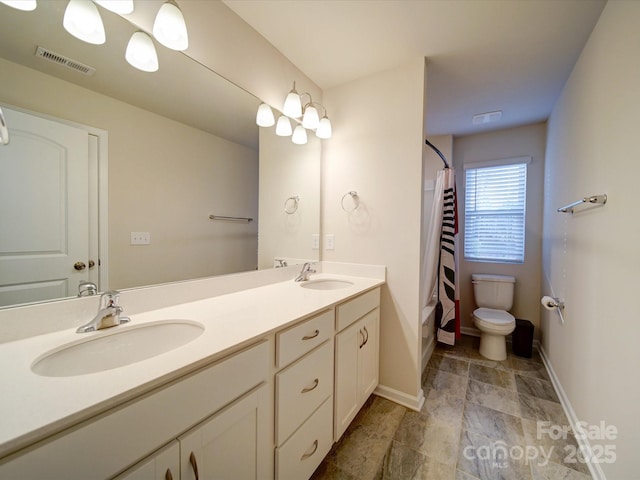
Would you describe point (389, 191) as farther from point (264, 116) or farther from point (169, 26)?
point (169, 26)

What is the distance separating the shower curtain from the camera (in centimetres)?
238

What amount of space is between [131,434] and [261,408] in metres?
0.41

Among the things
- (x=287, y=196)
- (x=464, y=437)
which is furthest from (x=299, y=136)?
(x=464, y=437)

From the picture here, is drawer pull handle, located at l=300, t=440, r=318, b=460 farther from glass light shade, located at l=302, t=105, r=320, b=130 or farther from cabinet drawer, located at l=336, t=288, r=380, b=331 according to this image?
glass light shade, located at l=302, t=105, r=320, b=130

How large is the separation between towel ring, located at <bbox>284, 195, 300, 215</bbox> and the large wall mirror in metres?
0.26

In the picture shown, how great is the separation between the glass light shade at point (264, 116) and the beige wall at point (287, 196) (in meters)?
0.04

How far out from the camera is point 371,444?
4.68ft

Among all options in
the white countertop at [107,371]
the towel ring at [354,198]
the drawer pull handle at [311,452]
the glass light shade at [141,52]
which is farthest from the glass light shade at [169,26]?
the drawer pull handle at [311,452]

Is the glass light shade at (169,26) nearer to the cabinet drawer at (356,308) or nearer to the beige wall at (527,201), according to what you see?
the cabinet drawer at (356,308)

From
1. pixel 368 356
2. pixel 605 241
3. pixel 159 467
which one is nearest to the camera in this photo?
pixel 159 467

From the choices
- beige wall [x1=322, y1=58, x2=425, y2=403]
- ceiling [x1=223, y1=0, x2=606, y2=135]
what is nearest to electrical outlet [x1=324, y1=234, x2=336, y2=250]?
beige wall [x1=322, y1=58, x2=425, y2=403]

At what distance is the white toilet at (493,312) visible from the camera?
233 centimetres

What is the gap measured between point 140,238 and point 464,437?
6.73ft

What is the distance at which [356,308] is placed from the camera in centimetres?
149
